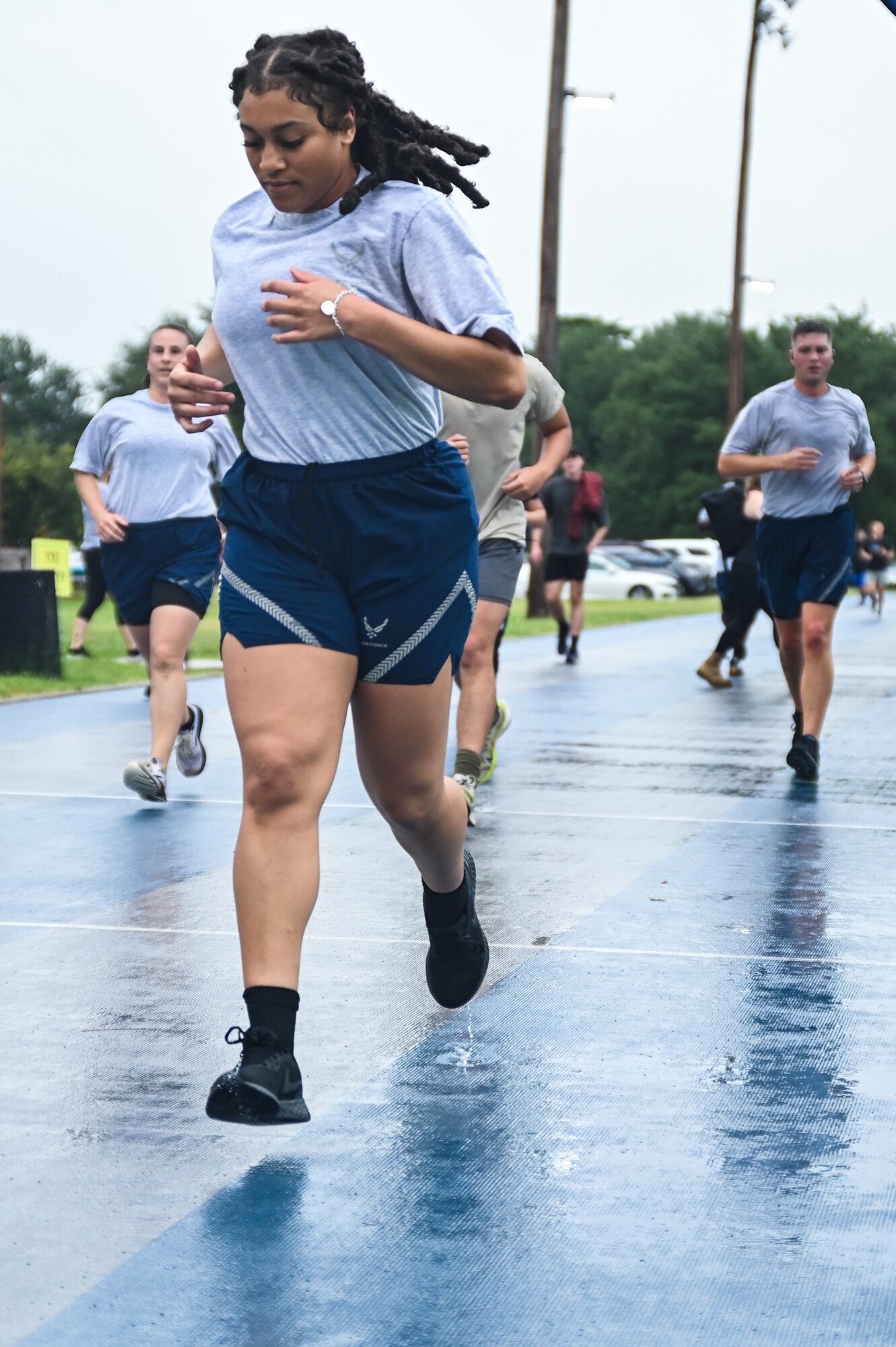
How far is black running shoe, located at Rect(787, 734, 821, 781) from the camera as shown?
9.00 meters

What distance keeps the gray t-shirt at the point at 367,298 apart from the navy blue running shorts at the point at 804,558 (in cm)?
547

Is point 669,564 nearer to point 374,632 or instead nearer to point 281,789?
point 374,632

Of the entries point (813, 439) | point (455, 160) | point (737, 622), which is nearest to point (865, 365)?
point (737, 622)

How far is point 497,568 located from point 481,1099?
408cm

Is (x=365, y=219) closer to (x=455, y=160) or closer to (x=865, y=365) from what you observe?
(x=455, y=160)

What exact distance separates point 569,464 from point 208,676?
199 inches

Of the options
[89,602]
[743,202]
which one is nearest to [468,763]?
[89,602]

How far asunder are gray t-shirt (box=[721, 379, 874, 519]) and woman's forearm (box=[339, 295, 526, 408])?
18.3 feet

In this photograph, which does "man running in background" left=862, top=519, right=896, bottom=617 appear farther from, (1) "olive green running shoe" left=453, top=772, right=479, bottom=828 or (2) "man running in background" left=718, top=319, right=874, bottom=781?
(1) "olive green running shoe" left=453, top=772, right=479, bottom=828

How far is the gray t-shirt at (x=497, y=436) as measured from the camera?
7.43 m

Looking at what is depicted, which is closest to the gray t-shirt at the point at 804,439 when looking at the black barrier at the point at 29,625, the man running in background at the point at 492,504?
the man running in background at the point at 492,504

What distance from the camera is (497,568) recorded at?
7.73 m

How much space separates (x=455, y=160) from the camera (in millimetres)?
3938

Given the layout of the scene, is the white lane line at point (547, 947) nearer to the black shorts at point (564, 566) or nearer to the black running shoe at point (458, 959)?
the black running shoe at point (458, 959)
